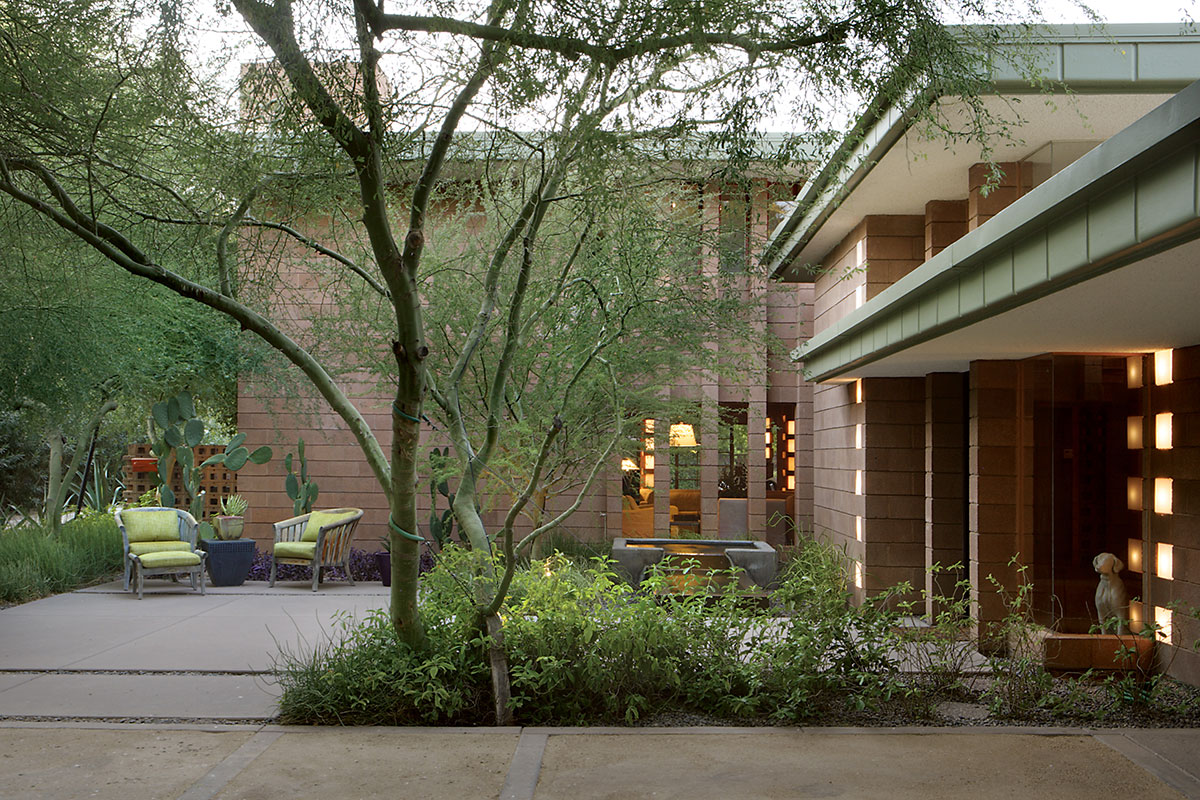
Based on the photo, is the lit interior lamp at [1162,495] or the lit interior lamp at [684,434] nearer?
the lit interior lamp at [1162,495]

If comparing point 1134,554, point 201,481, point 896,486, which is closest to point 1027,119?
point 1134,554

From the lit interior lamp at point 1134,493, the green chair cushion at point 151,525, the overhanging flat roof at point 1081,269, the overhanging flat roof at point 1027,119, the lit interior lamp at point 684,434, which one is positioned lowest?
the green chair cushion at point 151,525

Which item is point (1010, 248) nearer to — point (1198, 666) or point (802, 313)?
point (1198, 666)

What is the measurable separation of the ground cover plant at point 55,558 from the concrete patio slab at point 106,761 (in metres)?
6.11

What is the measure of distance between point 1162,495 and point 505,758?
189 inches

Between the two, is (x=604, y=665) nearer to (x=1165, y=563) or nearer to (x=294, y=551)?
(x=1165, y=563)

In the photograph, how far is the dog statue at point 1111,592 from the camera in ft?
23.2

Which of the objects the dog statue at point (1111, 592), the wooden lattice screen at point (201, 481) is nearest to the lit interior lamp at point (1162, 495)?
the dog statue at point (1111, 592)

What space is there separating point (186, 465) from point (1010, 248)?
11248mm

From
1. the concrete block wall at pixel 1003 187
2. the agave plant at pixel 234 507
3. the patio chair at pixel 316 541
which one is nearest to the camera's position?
the concrete block wall at pixel 1003 187

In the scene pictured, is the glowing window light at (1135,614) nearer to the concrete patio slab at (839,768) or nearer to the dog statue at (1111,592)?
the dog statue at (1111,592)

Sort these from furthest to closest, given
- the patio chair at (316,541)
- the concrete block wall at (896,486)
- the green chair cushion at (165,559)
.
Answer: the patio chair at (316,541), the green chair cushion at (165,559), the concrete block wall at (896,486)

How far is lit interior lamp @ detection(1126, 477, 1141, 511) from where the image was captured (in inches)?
285

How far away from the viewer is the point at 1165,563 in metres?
6.95
